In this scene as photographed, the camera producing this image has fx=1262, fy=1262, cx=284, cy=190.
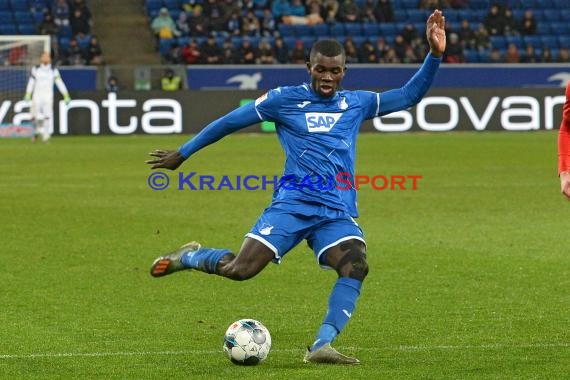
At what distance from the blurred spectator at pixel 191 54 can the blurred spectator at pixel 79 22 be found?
2862 mm

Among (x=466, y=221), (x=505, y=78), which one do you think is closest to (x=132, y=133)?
(x=505, y=78)

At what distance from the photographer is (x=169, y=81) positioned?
30688 millimetres

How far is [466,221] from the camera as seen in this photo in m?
14.4

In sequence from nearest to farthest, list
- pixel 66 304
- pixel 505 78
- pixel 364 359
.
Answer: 1. pixel 364 359
2. pixel 66 304
3. pixel 505 78

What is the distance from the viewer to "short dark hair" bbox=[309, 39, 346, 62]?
7.05 meters

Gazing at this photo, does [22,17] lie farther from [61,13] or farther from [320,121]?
[320,121]

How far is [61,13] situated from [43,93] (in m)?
5.89

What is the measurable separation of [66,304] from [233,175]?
36.0ft

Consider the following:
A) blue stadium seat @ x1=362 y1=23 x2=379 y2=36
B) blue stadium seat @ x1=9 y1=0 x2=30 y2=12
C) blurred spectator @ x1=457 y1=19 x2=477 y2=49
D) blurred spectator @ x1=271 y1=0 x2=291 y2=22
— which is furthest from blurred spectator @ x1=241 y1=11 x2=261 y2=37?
blue stadium seat @ x1=9 y1=0 x2=30 y2=12

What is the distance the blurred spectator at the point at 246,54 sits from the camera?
106ft

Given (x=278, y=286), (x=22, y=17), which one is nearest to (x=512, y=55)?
(x=22, y=17)

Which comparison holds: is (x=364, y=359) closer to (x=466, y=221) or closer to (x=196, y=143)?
(x=196, y=143)

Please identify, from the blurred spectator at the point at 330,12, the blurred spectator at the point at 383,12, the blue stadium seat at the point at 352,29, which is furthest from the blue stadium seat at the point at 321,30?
the blurred spectator at the point at 383,12

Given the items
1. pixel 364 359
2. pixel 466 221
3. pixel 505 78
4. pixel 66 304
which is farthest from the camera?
pixel 505 78
